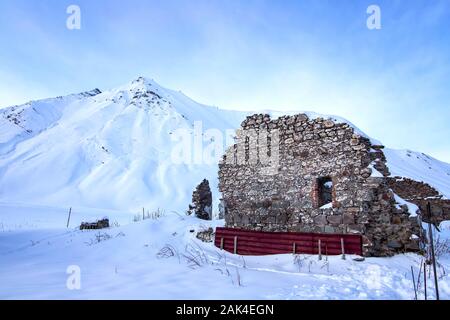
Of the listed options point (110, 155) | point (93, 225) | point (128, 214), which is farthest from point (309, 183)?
point (110, 155)

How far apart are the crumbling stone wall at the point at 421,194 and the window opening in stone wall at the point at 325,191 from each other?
6.19 meters

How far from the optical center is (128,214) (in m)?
24.4

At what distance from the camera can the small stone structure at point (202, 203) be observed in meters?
15.5

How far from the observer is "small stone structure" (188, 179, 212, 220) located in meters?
15.5

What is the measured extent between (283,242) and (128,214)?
59.3 ft

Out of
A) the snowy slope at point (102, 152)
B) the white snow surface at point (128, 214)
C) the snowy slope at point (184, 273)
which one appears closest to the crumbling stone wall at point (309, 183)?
the white snow surface at point (128, 214)

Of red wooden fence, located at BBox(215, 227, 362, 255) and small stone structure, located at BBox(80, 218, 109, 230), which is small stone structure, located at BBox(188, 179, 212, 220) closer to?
small stone structure, located at BBox(80, 218, 109, 230)

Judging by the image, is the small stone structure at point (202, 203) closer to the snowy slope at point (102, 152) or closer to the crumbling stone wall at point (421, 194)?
the crumbling stone wall at point (421, 194)

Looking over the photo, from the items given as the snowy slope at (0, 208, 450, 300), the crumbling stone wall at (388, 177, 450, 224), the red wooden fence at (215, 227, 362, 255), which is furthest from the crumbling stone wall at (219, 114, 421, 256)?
the crumbling stone wall at (388, 177, 450, 224)

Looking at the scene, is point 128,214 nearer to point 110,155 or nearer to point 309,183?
point 309,183

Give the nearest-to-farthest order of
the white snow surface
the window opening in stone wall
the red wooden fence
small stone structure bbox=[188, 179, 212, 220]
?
1. the white snow surface
2. the red wooden fence
3. the window opening in stone wall
4. small stone structure bbox=[188, 179, 212, 220]

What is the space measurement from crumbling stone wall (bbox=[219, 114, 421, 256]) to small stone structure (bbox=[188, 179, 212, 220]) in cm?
442

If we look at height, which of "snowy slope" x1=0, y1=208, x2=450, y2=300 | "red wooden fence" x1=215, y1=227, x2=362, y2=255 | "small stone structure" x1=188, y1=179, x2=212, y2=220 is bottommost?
"snowy slope" x1=0, y1=208, x2=450, y2=300

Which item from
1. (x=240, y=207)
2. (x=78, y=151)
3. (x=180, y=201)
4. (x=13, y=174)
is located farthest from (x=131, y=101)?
(x=240, y=207)
